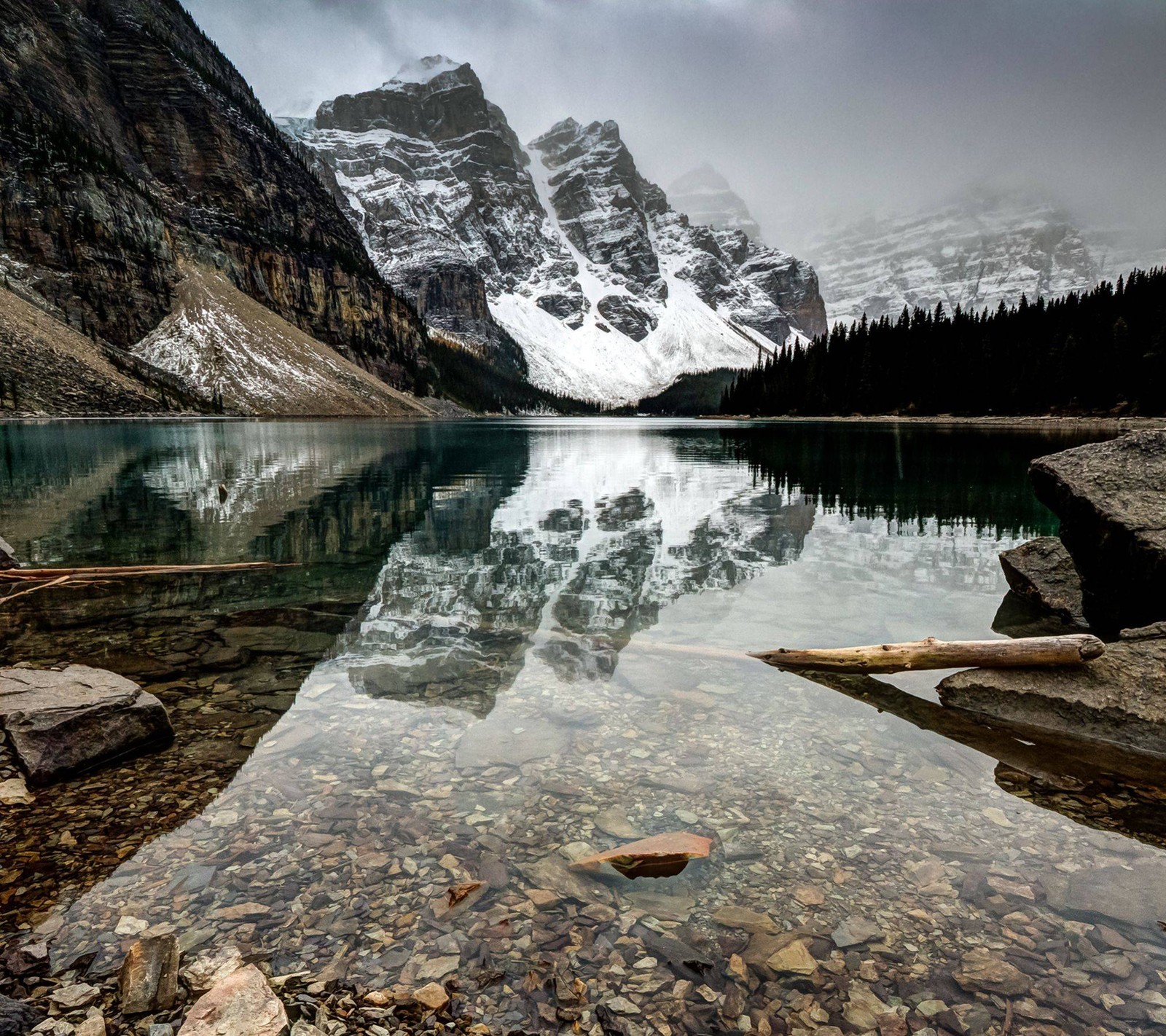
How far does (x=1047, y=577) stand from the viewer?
38.7 feet

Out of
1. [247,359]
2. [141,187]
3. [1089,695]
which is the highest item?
→ [141,187]

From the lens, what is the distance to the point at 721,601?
1209cm

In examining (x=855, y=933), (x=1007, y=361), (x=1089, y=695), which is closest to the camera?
(x=855, y=933)

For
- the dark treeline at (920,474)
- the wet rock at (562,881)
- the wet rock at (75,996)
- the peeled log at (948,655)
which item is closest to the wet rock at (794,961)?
the wet rock at (562,881)

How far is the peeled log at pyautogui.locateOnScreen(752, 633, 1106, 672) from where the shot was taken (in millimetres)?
7207

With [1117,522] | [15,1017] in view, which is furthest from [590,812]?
[1117,522]

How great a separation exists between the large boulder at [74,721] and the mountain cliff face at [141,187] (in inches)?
5081

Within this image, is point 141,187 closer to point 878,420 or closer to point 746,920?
point 878,420

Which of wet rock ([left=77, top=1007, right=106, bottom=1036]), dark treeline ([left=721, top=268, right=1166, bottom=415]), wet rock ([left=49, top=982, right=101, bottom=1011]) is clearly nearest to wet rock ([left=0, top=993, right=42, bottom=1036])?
wet rock ([left=49, top=982, right=101, bottom=1011])

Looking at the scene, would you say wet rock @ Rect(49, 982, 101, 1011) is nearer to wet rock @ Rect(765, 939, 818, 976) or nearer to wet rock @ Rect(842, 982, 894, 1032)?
wet rock @ Rect(765, 939, 818, 976)

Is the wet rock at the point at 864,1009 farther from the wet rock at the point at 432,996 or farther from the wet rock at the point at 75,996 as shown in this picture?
the wet rock at the point at 75,996

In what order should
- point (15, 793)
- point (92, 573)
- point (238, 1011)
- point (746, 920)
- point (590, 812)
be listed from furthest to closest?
point (92, 573)
point (590, 812)
point (15, 793)
point (746, 920)
point (238, 1011)

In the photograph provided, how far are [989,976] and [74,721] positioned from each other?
24.2 feet

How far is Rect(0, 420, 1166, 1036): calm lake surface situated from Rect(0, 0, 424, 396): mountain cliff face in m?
128
